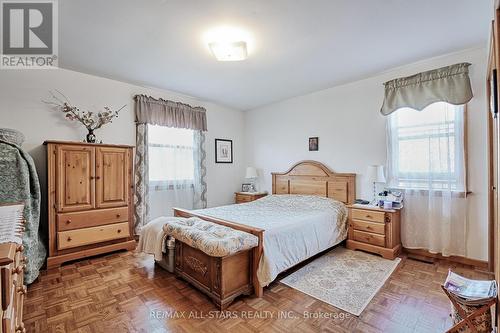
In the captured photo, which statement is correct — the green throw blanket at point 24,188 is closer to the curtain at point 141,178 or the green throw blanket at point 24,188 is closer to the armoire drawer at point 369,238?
the curtain at point 141,178

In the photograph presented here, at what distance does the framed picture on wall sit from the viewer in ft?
16.5

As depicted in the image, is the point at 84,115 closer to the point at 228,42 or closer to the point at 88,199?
the point at 88,199

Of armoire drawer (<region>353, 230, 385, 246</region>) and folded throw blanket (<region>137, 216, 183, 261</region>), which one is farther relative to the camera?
armoire drawer (<region>353, 230, 385, 246</region>)

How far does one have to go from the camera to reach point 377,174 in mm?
3207

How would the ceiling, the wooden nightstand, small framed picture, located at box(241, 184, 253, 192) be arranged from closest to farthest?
the ceiling
the wooden nightstand
small framed picture, located at box(241, 184, 253, 192)

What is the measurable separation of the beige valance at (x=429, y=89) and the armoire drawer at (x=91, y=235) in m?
4.08

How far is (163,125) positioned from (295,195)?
2.61 metres

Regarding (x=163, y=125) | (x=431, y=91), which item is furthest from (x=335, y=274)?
(x=163, y=125)

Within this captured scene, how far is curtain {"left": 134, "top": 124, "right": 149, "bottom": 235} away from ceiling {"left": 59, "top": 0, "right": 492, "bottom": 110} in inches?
34.1

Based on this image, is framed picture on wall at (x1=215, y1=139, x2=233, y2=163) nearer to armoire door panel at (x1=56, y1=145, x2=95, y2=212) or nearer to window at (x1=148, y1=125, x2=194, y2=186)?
window at (x1=148, y1=125, x2=194, y2=186)

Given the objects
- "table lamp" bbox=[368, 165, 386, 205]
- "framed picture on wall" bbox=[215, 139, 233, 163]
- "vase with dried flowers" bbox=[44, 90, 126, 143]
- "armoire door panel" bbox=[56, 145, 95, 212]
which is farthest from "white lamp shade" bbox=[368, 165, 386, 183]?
"vase with dried flowers" bbox=[44, 90, 126, 143]

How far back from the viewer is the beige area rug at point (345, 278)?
2129 millimetres

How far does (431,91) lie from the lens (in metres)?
2.98

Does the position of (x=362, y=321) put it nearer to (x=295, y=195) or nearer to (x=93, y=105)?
(x=295, y=195)
